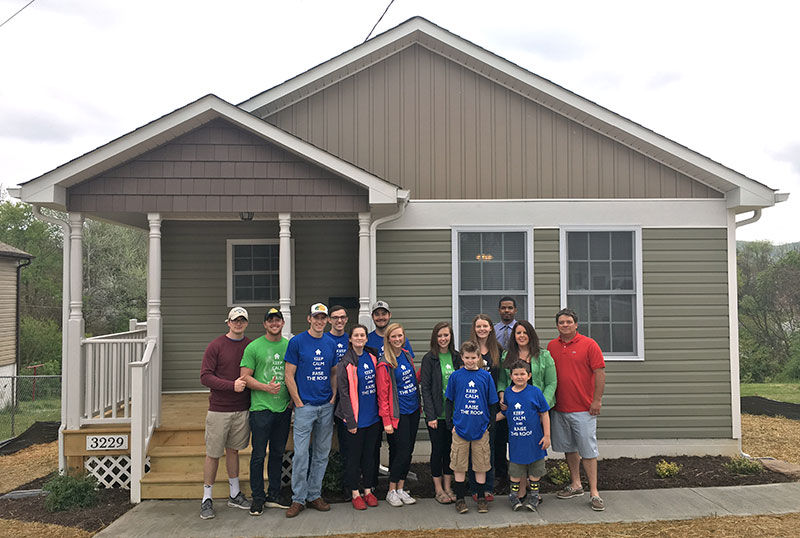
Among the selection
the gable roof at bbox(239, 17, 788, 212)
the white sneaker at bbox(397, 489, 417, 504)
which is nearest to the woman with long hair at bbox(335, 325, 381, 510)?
the white sneaker at bbox(397, 489, 417, 504)

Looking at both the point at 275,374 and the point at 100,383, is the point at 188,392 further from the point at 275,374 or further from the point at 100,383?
the point at 275,374

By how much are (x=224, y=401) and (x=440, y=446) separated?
6.31 ft

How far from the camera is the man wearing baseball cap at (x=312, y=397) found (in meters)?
4.96

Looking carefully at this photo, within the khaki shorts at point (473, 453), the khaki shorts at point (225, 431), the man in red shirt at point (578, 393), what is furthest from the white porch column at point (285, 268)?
the man in red shirt at point (578, 393)

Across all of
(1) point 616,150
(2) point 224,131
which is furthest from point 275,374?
(1) point 616,150

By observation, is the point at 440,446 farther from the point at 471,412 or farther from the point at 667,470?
the point at 667,470

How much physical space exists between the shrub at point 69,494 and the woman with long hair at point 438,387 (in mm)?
3347

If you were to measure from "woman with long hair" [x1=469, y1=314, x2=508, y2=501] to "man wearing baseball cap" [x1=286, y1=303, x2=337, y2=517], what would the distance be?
128cm

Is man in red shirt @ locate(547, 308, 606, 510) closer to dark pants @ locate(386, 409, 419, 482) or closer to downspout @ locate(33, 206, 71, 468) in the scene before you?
dark pants @ locate(386, 409, 419, 482)

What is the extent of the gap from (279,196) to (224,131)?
2.96 ft

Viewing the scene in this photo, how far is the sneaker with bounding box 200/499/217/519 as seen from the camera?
16.3 feet

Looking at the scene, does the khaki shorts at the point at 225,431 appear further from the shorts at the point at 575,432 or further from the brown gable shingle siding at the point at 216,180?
the shorts at the point at 575,432

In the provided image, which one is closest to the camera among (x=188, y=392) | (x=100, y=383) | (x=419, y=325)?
(x=100, y=383)

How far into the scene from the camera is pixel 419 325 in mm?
6953
